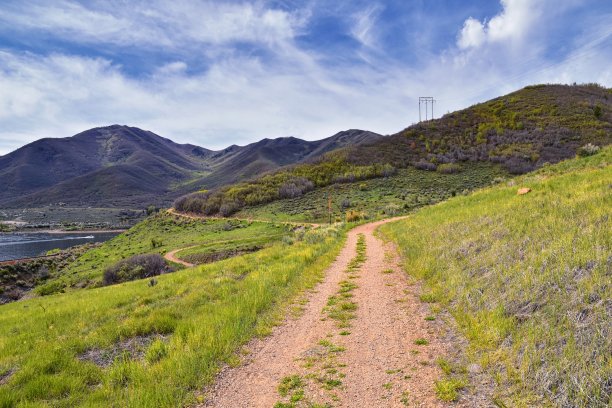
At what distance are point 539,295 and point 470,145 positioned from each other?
6786cm

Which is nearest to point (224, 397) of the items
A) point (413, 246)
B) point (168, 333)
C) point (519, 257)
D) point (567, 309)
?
point (168, 333)

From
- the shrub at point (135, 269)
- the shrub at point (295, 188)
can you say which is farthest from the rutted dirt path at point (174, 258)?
the shrub at point (295, 188)

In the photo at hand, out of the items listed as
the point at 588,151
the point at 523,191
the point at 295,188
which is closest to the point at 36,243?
the point at 295,188

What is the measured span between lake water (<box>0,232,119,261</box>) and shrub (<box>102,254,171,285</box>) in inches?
2366

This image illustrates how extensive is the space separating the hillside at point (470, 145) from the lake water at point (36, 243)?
3788 centimetres

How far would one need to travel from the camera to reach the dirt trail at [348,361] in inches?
192

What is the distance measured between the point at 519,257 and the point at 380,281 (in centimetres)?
444

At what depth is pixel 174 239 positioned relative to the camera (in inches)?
2056

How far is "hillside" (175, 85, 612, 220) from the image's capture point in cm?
5800

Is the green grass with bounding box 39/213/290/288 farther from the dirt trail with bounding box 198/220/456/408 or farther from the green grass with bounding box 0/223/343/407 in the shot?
the dirt trail with bounding box 198/220/456/408

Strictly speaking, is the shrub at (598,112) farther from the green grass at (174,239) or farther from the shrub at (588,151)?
the green grass at (174,239)

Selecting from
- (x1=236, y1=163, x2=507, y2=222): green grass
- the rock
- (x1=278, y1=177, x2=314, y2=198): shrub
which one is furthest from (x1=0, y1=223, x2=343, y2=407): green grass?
(x1=278, y1=177, x2=314, y2=198): shrub

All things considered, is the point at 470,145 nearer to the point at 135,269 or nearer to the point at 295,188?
the point at 295,188

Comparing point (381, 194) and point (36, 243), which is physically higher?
point (381, 194)
